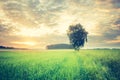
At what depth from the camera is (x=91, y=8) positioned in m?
11.8

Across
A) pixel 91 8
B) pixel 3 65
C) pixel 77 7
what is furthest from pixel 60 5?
pixel 3 65

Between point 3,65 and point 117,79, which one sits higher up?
point 3,65

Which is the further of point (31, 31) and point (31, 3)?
point (31, 31)

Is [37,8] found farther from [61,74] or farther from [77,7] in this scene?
[61,74]

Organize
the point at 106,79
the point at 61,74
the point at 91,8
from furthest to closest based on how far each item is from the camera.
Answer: the point at 91,8 → the point at 106,79 → the point at 61,74

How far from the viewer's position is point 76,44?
27.3m

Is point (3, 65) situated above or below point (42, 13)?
below

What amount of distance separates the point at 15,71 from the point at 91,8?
5.80m

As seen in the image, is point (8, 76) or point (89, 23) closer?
point (8, 76)

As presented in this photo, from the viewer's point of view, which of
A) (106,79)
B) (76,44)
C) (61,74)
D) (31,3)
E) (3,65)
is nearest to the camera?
(61,74)

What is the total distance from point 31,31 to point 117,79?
17.6 feet

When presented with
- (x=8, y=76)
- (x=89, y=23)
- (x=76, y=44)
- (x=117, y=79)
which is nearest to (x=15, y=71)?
(x=8, y=76)

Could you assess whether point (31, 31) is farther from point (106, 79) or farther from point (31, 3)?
point (106, 79)

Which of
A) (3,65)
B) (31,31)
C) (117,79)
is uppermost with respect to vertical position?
(31,31)
